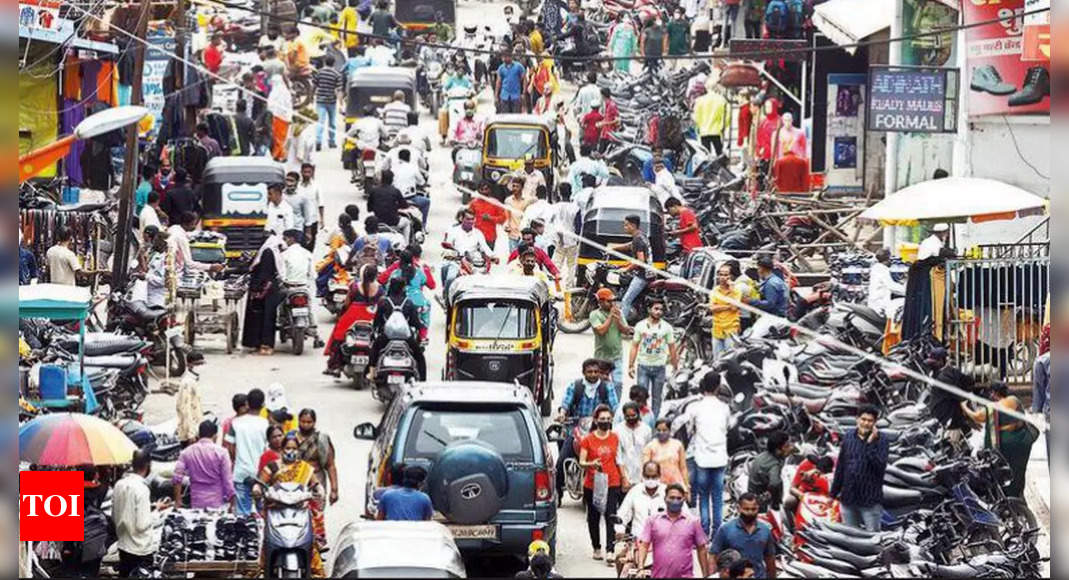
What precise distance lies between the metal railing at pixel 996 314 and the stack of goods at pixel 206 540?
29.6 ft

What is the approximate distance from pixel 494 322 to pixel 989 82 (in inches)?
317

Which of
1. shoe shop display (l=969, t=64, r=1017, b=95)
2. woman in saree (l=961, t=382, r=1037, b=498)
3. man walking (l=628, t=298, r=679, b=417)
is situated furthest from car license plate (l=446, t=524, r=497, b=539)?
shoe shop display (l=969, t=64, r=1017, b=95)

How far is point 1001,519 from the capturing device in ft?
59.7

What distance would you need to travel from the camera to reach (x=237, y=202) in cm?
2945

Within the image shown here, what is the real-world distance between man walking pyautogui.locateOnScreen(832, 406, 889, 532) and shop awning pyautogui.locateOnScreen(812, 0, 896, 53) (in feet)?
55.9

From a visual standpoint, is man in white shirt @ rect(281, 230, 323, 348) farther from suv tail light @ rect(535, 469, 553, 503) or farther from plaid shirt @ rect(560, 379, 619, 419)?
suv tail light @ rect(535, 469, 553, 503)

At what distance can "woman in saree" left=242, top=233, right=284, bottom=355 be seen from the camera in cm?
2575

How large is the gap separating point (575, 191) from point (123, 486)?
56.8 ft

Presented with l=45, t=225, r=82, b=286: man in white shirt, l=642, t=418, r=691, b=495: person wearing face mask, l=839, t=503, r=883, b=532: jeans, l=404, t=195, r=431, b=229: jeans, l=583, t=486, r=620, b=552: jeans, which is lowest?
l=583, t=486, r=620, b=552: jeans

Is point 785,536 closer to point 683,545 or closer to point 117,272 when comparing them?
point 683,545

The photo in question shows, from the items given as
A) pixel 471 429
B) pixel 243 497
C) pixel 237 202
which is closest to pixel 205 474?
pixel 243 497

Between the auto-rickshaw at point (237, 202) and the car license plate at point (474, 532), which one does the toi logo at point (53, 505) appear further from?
the auto-rickshaw at point (237, 202)

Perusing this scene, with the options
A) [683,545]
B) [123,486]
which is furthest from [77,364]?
[683,545]

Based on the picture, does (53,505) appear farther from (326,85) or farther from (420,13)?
(420,13)
